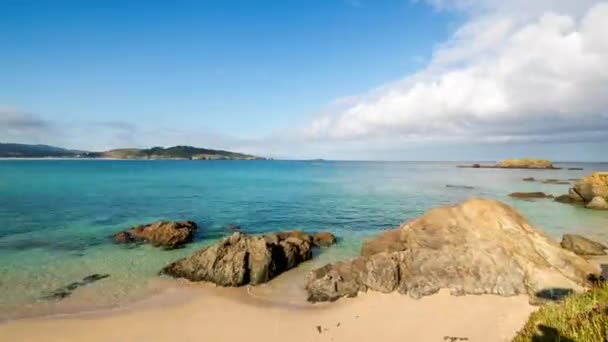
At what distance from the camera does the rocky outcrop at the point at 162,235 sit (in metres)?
25.0

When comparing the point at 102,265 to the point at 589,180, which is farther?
the point at 589,180

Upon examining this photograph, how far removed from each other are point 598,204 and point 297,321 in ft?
166

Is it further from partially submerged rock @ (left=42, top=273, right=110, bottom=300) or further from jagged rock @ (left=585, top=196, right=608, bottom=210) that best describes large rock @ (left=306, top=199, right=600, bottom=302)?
jagged rock @ (left=585, top=196, right=608, bottom=210)

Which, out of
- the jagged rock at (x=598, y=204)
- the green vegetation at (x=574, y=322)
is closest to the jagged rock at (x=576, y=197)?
the jagged rock at (x=598, y=204)

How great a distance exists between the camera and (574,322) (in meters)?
6.52

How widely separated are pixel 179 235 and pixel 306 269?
437 inches

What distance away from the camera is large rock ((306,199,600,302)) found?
610 inches

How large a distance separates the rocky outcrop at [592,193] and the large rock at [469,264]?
38267mm

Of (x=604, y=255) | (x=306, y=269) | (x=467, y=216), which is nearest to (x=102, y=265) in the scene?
(x=306, y=269)

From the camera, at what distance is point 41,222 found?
32.1 m

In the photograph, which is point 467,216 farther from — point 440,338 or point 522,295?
point 440,338

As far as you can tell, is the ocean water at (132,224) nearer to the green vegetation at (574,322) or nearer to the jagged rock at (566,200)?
the jagged rock at (566,200)

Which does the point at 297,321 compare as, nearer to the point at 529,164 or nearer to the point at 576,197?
the point at 576,197

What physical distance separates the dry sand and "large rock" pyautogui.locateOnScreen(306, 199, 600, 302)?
0.70 m
